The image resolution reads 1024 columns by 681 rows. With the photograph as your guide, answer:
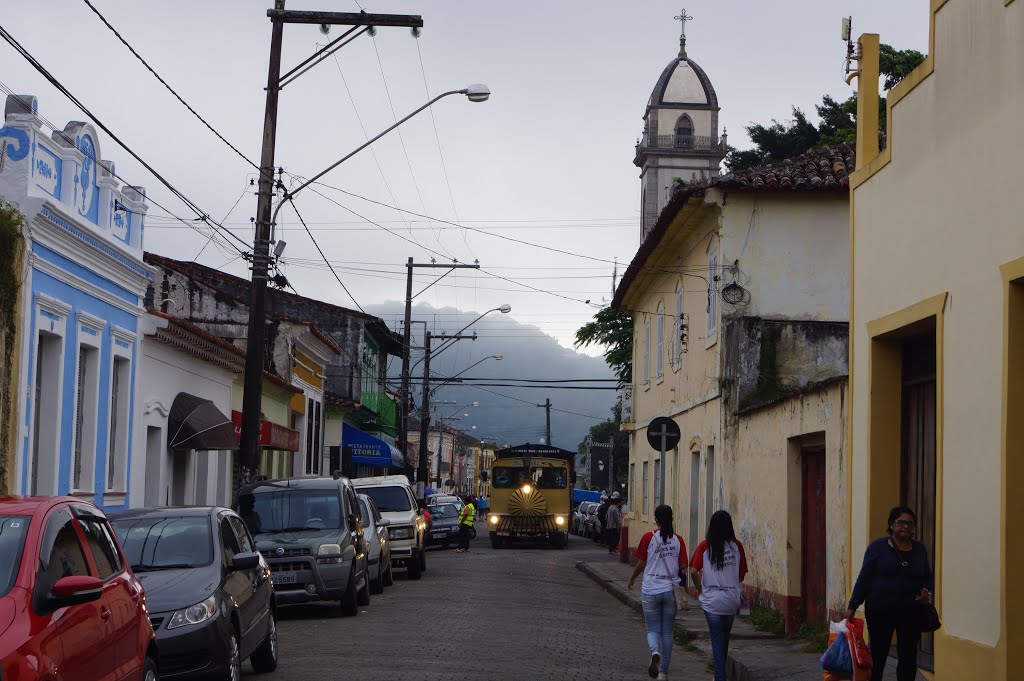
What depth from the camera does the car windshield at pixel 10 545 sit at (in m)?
6.93

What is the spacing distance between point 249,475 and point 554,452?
87.5 feet

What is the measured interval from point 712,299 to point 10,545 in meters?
17.5

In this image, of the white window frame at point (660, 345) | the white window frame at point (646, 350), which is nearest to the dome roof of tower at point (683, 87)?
the white window frame at point (646, 350)

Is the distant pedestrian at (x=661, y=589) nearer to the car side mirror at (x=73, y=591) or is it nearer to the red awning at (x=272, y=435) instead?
the car side mirror at (x=73, y=591)

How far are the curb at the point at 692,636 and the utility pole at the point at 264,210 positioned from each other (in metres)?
6.29

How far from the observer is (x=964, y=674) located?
403 inches

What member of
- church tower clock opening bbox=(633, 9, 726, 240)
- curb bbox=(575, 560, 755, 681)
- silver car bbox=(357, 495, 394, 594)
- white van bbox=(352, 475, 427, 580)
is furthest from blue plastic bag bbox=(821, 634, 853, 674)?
church tower clock opening bbox=(633, 9, 726, 240)

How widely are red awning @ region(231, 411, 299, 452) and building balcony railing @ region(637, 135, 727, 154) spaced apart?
55.5 meters

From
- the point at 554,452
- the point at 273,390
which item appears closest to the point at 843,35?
the point at 273,390

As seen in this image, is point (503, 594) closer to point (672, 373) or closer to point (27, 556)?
point (672, 373)

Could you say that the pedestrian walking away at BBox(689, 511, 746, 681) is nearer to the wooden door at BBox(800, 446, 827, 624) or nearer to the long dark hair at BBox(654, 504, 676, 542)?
the long dark hair at BBox(654, 504, 676, 542)

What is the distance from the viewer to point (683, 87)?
3386 inches

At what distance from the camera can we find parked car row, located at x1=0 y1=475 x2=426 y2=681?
6863 millimetres

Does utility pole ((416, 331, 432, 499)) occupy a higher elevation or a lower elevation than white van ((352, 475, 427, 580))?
higher
